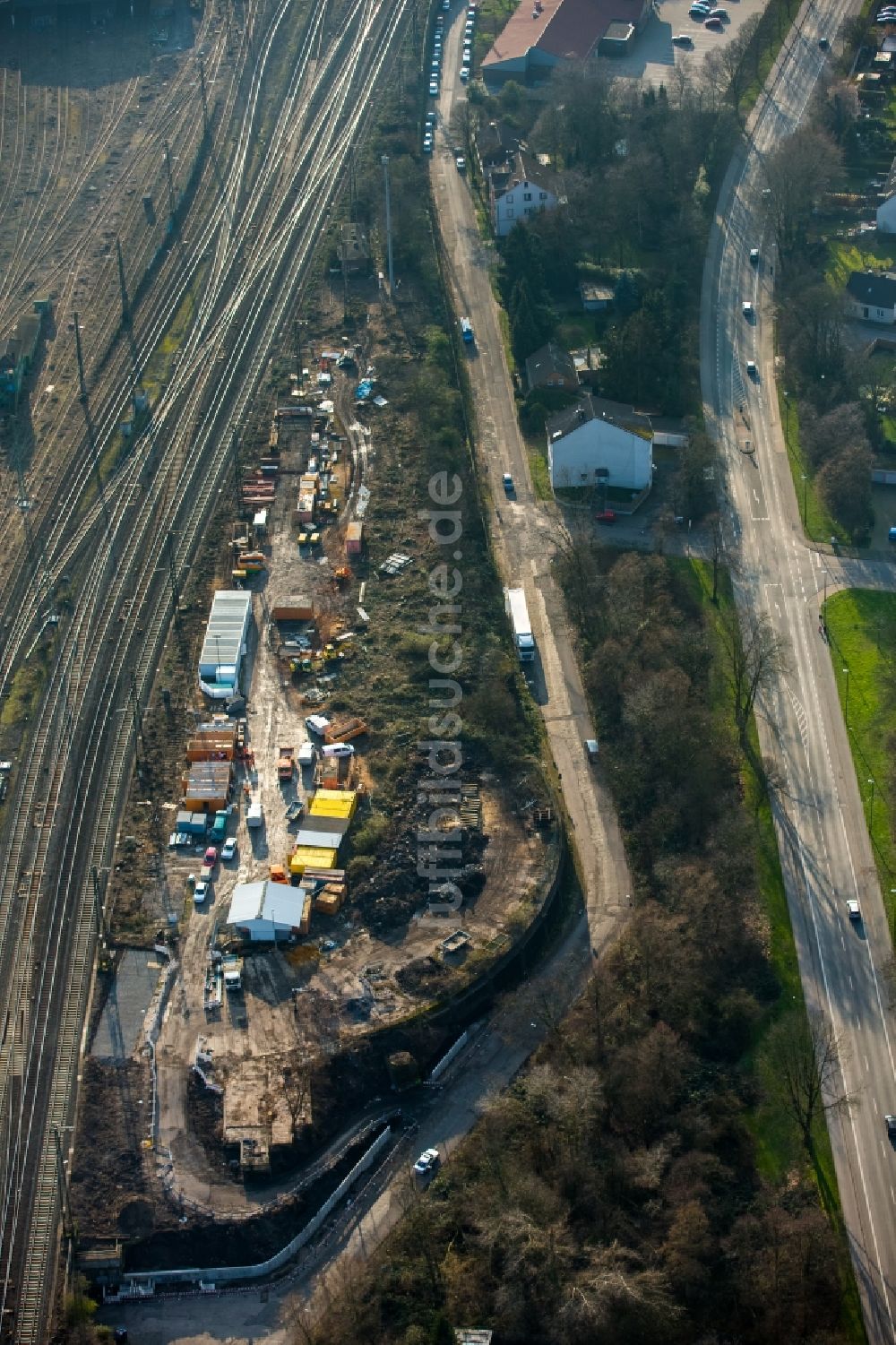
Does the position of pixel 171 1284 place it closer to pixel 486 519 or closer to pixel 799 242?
pixel 486 519

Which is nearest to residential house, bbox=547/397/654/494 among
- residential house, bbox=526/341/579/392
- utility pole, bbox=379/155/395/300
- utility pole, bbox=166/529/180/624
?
residential house, bbox=526/341/579/392

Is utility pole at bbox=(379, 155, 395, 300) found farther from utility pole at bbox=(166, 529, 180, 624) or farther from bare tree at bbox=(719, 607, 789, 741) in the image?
A: bare tree at bbox=(719, 607, 789, 741)

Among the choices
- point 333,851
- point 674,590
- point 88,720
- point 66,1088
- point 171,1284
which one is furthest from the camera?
point 674,590

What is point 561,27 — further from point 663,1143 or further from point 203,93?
point 663,1143

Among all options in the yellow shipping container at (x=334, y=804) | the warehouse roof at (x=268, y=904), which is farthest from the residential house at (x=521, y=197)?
the warehouse roof at (x=268, y=904)

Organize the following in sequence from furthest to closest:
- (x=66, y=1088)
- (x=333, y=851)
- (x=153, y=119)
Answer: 1. (x=153, y=119)
2. (x=333, y=851)
3. (x=66, y=1088)

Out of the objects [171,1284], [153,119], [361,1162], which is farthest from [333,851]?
[153,119]
